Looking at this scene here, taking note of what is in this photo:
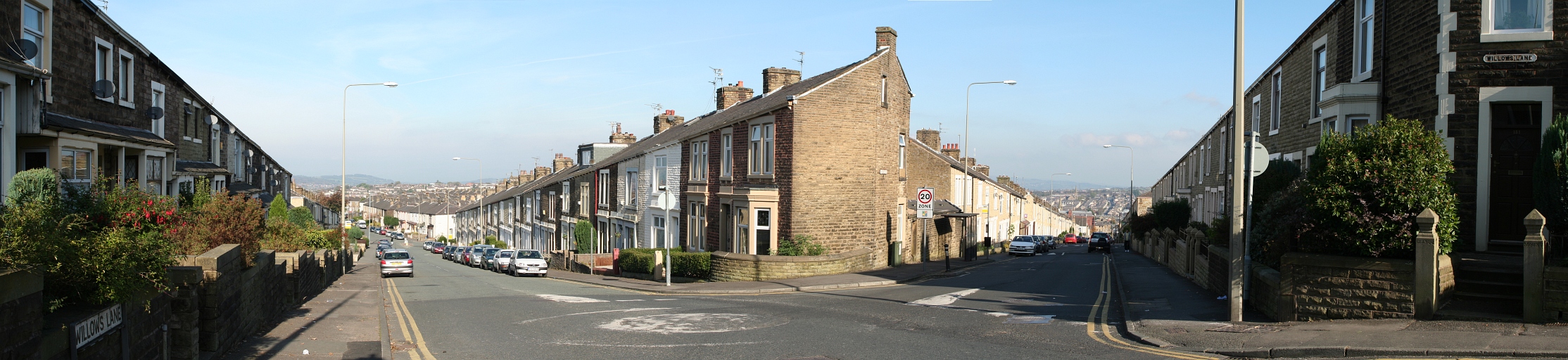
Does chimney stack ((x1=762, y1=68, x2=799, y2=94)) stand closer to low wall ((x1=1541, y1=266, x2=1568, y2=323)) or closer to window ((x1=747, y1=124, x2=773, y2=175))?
window ((x1=747, y1=124, x2=773, y2=175))

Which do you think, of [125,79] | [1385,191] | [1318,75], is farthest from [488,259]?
[1385,191]

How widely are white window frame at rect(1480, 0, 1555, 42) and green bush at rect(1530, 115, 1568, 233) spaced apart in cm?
142

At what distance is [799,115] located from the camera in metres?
25.1

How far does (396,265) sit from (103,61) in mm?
16505

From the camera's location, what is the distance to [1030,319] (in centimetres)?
1354

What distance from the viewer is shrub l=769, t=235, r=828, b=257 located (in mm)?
25484

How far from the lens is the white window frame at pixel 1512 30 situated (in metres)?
12.2

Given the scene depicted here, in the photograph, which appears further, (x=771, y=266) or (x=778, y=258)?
(x=778, y=258)

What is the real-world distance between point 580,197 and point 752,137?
69.1ft

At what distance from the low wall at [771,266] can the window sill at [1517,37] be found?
1577 cm

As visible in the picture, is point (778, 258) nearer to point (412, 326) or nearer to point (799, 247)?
point (799, 247)

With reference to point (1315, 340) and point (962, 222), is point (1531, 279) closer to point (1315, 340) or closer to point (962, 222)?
point (1315, 340)

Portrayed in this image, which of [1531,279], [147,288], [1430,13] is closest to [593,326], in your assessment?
[147,288]

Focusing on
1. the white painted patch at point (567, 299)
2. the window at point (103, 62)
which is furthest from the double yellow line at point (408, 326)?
the window at point (103, 62)
